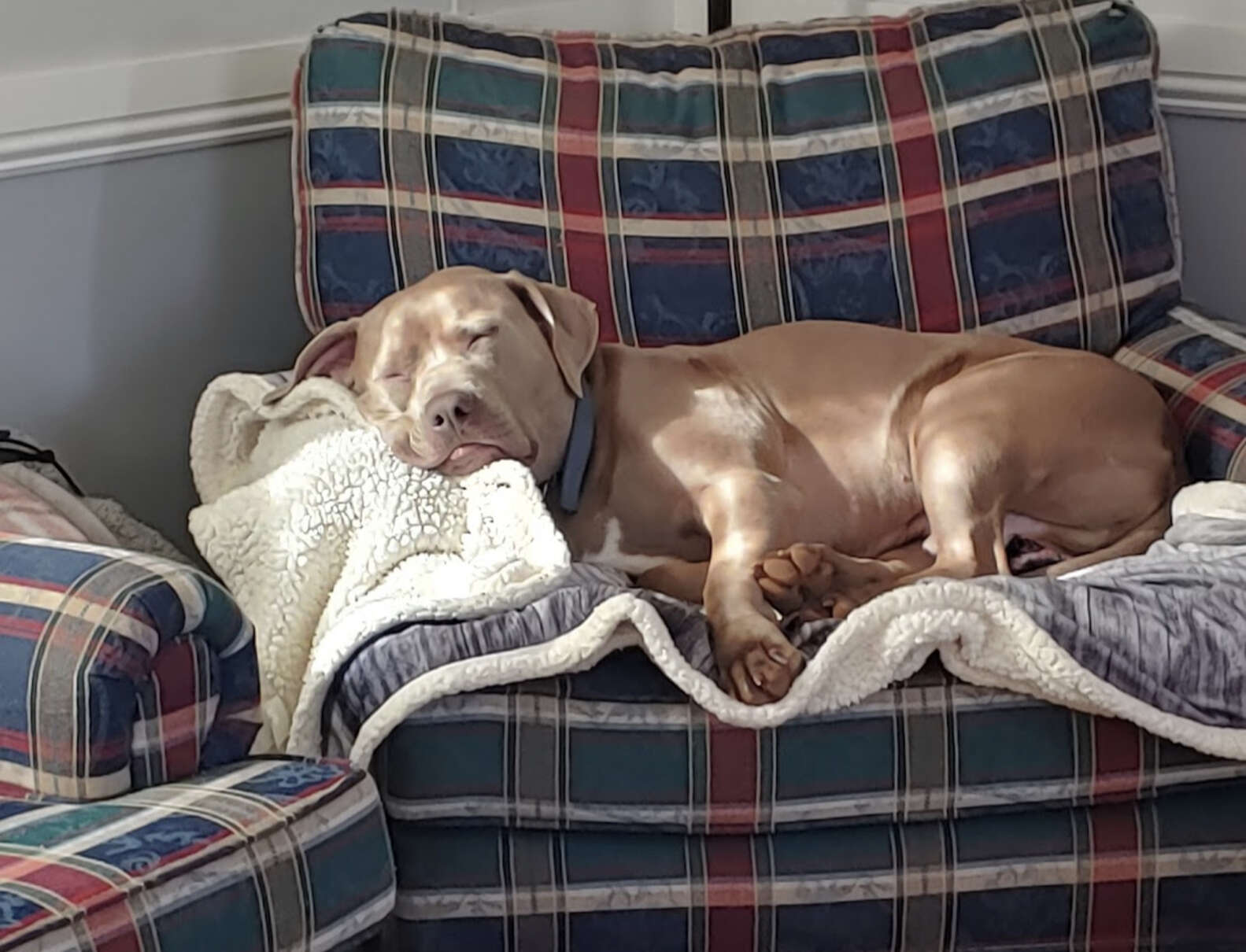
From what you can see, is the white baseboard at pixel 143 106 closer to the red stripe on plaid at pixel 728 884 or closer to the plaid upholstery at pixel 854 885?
the plaid upholstery at pixel 854 885

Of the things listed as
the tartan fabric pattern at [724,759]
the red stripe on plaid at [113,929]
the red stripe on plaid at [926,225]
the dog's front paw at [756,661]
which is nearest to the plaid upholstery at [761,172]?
the red stripe on plaid at [926,225]

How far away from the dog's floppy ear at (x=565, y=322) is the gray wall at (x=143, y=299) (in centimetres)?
63

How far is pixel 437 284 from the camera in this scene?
218 cm

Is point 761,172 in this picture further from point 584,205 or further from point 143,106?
point 143,106

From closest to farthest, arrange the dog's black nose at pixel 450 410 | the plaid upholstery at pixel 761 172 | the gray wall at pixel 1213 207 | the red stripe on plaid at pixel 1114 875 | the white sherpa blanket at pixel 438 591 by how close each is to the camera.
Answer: the white sherpa blanket at pixel 438 591 < the red stripe on plaid at pixel 1114 875 < the dog's black nose at pixel 450 410 < the plaid upholstery at pixel 761 172 < the gray wall at pixel 1213 207

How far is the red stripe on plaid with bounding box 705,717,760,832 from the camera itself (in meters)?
1.76

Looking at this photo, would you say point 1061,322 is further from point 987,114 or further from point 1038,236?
point 987,114

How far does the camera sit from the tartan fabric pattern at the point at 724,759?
1.75 metres

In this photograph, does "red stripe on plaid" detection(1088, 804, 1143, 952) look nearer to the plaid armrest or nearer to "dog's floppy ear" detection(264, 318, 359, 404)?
the plaid armrest

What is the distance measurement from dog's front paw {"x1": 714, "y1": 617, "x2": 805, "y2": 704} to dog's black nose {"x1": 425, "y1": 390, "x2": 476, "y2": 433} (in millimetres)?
408

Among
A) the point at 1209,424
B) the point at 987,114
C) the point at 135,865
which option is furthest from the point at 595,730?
the point at 987,114

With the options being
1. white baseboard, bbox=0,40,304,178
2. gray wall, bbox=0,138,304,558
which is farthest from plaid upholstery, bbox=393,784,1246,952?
white baseboard, bbox=0,40,304,178

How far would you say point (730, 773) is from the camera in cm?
177

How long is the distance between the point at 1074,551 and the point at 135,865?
1226 millimetres
